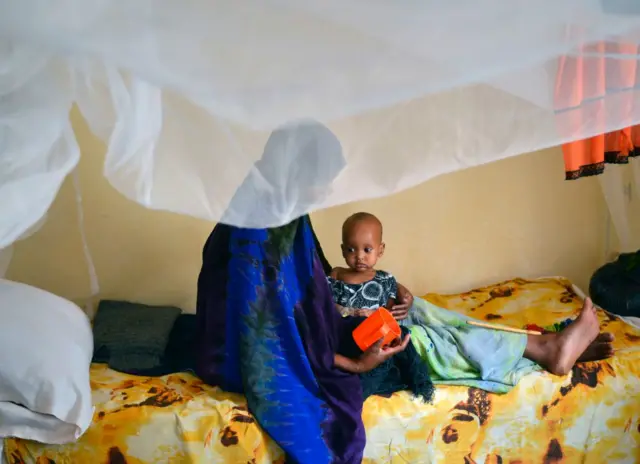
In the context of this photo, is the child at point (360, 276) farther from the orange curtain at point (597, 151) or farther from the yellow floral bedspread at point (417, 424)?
the orange curtain at point (597, 151)

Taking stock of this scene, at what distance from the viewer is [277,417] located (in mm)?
1422

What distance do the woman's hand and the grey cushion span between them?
682 millimetres

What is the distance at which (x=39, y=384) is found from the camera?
1377mm

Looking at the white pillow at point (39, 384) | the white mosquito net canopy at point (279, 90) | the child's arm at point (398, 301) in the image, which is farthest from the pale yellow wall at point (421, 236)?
the white mosquito net canopy at point (279, 90)

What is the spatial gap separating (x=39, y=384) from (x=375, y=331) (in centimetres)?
78

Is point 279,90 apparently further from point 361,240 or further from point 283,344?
point 361,240

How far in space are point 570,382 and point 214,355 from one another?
0.94 m

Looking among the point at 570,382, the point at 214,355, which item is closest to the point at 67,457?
the point at 214,355

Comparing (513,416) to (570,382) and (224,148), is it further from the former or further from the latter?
(224,148)

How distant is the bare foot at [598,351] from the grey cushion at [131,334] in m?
1.19

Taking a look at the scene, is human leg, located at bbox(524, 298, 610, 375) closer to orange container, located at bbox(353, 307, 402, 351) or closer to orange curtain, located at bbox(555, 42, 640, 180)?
orange container, located at bbox(353, 307, 402, 351)

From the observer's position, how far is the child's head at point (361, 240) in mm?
1837

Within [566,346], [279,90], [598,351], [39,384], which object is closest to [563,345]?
[566,346]

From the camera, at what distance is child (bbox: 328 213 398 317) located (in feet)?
6.03
